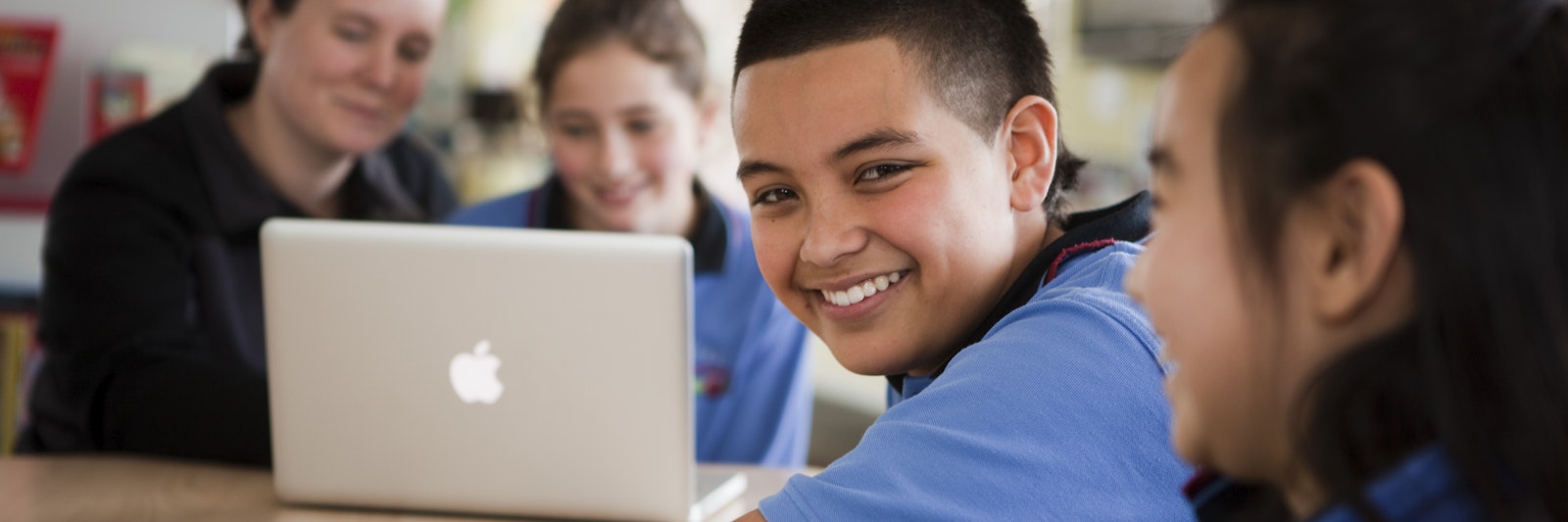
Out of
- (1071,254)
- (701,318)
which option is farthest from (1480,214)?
(701,318)

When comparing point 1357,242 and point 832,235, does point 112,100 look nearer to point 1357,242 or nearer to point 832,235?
point 832,235

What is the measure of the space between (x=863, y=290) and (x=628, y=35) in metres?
0.98

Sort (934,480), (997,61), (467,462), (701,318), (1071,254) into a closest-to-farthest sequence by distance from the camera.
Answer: (934,480)
(1071,254)
(997,61)
(467,462)
(701,318)

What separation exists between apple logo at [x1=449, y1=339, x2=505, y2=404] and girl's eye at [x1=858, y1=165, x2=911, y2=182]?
401mm

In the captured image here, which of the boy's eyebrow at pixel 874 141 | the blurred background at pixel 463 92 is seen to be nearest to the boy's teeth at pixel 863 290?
the boy's eyebrow at pixel 874 141

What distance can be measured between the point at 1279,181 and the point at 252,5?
1.81 m

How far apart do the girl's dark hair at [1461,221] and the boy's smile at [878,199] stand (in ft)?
1.58

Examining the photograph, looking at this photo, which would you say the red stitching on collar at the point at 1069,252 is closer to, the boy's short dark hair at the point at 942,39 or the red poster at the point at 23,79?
the boy's short dark hair at the point at 942,39

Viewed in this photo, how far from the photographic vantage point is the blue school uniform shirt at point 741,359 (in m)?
1.91

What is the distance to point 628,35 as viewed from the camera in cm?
191

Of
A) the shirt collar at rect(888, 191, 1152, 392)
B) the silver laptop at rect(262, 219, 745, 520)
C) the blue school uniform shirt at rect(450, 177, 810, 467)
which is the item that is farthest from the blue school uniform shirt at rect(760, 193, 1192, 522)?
the blue school uniform shirt at rect(450, 177, 810, 467)

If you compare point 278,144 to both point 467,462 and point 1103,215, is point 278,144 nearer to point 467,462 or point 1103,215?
point 467,462

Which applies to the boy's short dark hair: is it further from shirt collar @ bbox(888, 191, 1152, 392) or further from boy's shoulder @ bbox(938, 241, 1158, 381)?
boy's shoulder @ bbox(938, 241, 1158, 381)

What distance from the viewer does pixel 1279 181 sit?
54 centimetres
